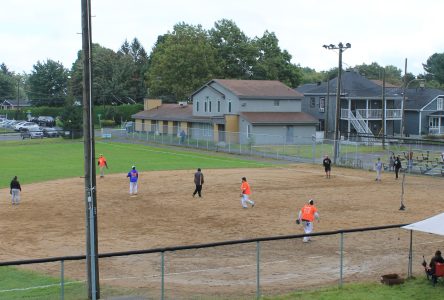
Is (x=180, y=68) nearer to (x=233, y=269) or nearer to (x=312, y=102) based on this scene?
(x=312, y=102)

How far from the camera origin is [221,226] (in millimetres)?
25359

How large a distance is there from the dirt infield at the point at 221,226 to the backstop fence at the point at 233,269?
4cm

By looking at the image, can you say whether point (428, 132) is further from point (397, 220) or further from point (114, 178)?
point (397, 220)

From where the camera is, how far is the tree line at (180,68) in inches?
3629

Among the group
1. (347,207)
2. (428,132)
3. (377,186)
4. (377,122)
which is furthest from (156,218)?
(428,132)

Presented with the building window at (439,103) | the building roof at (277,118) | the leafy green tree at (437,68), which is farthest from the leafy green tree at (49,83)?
the leafy green tree at (437,68)

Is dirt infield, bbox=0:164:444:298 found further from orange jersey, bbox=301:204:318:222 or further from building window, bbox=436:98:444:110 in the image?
building window, bbox=436:98:444:110

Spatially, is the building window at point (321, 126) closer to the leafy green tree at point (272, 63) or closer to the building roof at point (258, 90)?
the building roof at point (258, 90)

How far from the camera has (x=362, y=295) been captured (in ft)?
49.9

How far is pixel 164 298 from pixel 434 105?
260ft

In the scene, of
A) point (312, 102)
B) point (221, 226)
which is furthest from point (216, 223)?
point (312, 102)

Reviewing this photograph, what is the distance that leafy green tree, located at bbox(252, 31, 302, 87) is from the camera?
96.6m

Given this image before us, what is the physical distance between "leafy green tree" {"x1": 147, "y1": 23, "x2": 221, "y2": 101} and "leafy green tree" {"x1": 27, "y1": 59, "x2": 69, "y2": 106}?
30434 mm

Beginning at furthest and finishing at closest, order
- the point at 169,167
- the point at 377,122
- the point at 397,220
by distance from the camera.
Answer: the point at 377,122
the point at 169,167
the point at 397,220
